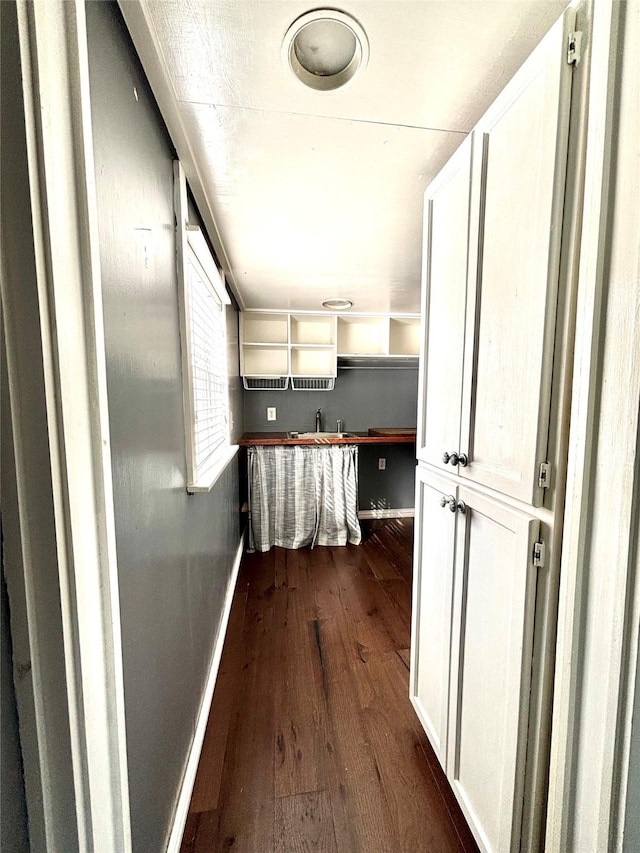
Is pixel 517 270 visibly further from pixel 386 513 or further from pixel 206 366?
pixel 386 513

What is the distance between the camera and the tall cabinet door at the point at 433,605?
108 centimetres

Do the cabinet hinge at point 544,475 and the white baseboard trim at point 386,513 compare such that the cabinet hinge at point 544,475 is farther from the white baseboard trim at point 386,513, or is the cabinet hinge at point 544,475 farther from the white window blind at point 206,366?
the white baseboard trim at point 386,513

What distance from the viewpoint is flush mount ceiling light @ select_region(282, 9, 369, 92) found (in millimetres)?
702

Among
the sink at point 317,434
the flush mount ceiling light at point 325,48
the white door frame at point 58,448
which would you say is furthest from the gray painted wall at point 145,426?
the sink at point 317,434

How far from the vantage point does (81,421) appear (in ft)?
1.50

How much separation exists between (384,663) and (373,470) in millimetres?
2144

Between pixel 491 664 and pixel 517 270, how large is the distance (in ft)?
3.16

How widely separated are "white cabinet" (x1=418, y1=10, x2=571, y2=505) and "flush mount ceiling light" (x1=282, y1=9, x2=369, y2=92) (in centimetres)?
36

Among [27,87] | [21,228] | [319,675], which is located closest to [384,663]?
[319,675]

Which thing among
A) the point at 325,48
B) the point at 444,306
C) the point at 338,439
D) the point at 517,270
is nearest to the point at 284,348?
the point at 338,439

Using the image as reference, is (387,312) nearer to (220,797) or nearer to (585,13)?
(585,13)

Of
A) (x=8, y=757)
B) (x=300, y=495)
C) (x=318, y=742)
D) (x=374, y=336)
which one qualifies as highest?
(x=374, y=336)

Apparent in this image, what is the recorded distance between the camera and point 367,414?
12.2 ft

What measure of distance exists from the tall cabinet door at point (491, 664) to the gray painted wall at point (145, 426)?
0.83 meters
